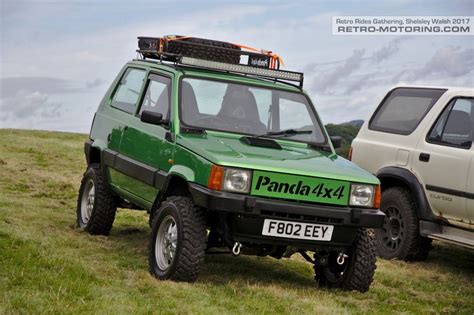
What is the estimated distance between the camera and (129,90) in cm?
963

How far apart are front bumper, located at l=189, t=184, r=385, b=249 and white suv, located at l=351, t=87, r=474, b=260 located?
2377 millimetres

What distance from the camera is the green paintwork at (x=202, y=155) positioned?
708cm

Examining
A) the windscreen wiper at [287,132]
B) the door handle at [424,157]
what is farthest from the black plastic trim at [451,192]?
the windscreen wiper at [287,132]

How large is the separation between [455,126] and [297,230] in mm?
3383

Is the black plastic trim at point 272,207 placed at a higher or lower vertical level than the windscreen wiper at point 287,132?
lower

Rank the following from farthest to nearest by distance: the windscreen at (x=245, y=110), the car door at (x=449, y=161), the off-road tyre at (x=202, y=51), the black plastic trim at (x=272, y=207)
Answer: the car door at (x=449, y=161) → the off-road tyre at (x=202, y=51) → the windscreen at (x=245, y=110) → the black plastic trim at (x=272, y=207)

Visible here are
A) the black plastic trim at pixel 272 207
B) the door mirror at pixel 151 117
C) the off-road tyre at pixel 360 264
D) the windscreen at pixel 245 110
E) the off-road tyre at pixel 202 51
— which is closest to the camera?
the black plastic trim at pixel 272 207

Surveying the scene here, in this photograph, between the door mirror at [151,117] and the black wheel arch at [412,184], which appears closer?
the door mirror at [151,117]

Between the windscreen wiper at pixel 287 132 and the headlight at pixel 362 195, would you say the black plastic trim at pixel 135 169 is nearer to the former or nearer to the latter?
the windscreen wiper at pixel 287 132

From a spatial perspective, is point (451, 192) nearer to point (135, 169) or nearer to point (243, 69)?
point (243, 69)

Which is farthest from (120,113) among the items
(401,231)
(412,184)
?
(401,231)

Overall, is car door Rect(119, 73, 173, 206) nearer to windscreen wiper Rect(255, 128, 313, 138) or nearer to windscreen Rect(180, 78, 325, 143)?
windscreen Rect(180, 78, 325, 143)

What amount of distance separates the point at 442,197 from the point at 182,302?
424cm

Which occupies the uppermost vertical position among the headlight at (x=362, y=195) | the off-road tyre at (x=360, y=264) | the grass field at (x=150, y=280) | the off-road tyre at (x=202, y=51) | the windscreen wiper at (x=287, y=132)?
the off-road tyre at (x=202, y=51)
